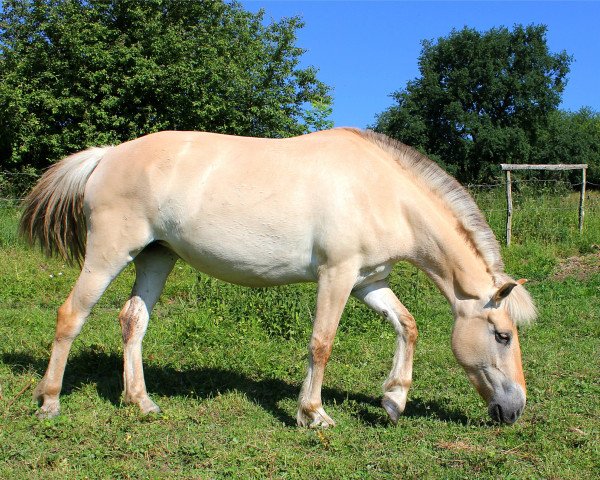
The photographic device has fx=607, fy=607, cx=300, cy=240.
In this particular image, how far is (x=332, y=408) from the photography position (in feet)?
15.3

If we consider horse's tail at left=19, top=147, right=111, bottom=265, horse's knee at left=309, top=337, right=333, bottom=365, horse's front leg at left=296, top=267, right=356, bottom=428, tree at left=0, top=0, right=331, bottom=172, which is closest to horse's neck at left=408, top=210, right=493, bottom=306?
horse's front leg at left=296, top=267, right=356, bottom=428

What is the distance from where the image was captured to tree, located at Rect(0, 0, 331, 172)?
61.0 feet

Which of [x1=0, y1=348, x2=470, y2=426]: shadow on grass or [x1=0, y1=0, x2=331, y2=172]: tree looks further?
[x1=0, y1=0, x2=331, y2=172]: tree

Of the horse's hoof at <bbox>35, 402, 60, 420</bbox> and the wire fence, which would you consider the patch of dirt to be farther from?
the horse's hoof at <bbox>35, 402, 60, 420</bbox>

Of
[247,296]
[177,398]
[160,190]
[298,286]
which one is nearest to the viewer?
[160,190]

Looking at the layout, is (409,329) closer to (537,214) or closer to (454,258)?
(454,258)

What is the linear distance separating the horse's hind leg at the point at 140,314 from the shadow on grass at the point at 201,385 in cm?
22

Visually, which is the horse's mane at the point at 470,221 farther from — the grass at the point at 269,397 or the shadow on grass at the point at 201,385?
the shadow on grass at the point at 201,385

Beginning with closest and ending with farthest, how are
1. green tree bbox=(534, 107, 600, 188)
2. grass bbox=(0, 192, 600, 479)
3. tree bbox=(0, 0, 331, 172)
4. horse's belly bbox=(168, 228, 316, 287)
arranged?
grass bbox=(0, 192, 600, 479) < horse's belly bbox=(168, 228, 316, 287) < tree bbox=(0, 0, 331, 172) < green tree bbox=(534, 107, 600, 188)

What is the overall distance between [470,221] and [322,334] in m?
1.37

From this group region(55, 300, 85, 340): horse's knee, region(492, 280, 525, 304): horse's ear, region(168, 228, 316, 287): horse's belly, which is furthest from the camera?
region(55, 300, 85, 340): horse's knee

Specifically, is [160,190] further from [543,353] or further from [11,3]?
[11,3]

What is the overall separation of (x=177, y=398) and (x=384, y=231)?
2134mm

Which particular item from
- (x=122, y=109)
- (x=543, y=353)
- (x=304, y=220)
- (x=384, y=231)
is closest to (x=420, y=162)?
(x=384, y=231)
